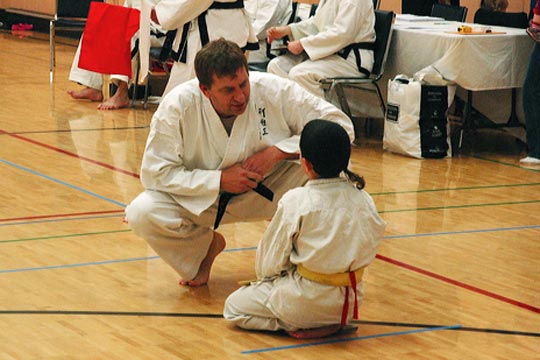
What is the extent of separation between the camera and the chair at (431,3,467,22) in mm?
9125

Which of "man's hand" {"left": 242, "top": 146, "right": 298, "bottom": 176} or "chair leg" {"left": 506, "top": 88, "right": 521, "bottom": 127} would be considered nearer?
"man's hand" {"left": 242, "top": 146, "right": 298, "bottom": 176}

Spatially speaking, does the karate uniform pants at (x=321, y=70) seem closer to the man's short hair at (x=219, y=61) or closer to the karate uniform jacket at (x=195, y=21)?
the karate uniform jacket at (x=195, y=21)

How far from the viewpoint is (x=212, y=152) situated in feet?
13.7

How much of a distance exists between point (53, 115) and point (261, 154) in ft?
16.1

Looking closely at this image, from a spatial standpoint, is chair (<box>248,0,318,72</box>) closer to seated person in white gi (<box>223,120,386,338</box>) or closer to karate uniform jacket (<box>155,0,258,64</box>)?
karate uniform jacket (<box>155,0,258,64</box>)

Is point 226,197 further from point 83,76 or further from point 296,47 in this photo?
point 83,76

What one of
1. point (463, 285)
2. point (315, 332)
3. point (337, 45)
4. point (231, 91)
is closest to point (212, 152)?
point (231, 91)

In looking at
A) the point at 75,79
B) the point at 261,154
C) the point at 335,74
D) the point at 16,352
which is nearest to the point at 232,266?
the point at 261,154

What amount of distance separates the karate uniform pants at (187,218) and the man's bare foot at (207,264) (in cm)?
4

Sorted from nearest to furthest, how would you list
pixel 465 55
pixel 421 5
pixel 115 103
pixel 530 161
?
pixel 530 161, pixel 465 55, pixel 115 103, pixel 421 5

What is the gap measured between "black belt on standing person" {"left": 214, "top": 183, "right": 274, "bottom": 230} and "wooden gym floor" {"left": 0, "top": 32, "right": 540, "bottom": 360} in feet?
1.04

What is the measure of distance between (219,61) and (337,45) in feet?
13.1

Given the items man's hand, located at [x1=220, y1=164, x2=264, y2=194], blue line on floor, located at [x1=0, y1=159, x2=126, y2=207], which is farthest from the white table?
man's hand, located at [x1=220, y1=164, x2=264, y2=194]

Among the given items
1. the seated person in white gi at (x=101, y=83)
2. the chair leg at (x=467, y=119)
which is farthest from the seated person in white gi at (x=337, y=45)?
the seated person in white gi at (x=101, y=83)
